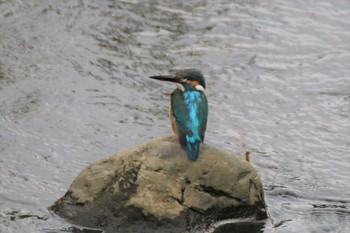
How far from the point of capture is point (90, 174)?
686 centimetres

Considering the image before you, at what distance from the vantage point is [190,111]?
6.80 metres

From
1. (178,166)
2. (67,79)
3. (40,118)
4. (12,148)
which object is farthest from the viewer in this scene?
(67,79)

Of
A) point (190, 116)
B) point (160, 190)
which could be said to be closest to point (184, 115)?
point (190, 116)

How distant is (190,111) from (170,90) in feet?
8.79

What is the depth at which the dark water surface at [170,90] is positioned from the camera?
767cm

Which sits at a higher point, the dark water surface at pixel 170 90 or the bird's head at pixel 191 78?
the bird's head at pixel 191 78

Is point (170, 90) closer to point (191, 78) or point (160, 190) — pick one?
point (191, 78)

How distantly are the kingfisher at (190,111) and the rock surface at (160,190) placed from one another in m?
0.11

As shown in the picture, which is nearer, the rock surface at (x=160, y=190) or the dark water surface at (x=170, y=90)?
the rock surface at (x=160, y=190)

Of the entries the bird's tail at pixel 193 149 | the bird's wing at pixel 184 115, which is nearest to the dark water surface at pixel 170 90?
the bird's tail at pixel 193 149

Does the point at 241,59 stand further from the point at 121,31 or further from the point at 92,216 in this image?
the point at 92,216

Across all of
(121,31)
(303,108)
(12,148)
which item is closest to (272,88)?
(303,108)

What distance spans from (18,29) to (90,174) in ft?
13.7

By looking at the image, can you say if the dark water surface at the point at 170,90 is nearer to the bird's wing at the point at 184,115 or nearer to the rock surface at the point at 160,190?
the rock surface at the point at 160,190
